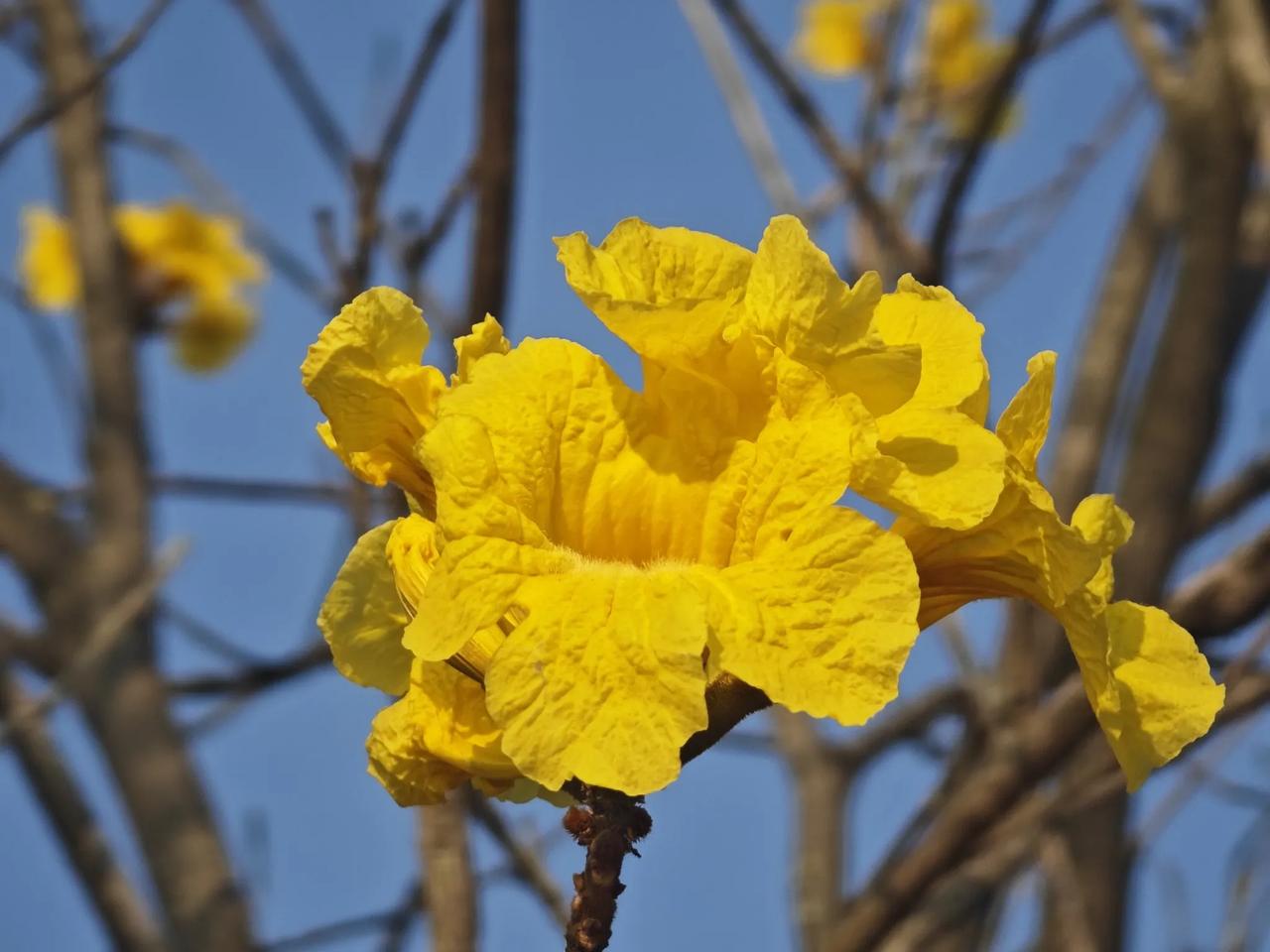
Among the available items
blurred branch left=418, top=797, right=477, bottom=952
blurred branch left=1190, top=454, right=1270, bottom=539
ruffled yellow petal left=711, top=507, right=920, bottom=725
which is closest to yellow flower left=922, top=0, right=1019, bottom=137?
blurred branch left=1190, top=454, right=1270, bottom=539

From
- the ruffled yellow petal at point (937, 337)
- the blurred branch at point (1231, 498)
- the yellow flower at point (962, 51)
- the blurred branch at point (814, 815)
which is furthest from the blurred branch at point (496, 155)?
the yellow flower at point (962, 51)

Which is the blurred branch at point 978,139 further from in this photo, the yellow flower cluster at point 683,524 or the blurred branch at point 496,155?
the yellow flower cluster at point 683,524

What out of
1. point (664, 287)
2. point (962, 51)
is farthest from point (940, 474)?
point (962, 51)

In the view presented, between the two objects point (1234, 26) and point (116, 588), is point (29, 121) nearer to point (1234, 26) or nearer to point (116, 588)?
point (116, 588)

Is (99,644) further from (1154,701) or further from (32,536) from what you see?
(1154,701)

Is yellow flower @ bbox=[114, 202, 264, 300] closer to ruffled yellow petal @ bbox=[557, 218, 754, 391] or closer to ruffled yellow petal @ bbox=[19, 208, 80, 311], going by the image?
ruffled yellow petal @ bbox=[19, 208, 80, 311]

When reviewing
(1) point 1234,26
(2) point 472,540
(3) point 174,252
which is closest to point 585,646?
(2) point 472,540

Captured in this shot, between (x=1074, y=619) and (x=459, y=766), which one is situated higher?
(x=459, y=766)
